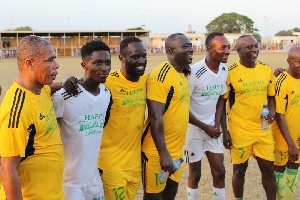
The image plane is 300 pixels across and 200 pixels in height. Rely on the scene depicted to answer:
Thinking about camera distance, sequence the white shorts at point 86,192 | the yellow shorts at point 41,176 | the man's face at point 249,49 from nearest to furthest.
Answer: the yellow shorts at point 41,176 → the white shorts at point 86,192 → the man's face at point 249,49

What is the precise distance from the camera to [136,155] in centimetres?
393

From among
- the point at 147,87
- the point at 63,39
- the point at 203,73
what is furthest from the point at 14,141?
the point at 63,39

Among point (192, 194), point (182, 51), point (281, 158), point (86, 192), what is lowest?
point (192, 194)

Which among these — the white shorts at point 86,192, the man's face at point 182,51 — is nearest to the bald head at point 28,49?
the white shorts at point 86,192

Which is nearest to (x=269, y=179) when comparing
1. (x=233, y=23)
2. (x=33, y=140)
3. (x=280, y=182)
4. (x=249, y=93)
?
(x=280, y=182)

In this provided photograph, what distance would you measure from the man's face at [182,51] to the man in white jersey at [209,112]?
44cm

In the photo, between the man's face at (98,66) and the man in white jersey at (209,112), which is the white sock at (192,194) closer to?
the man in white jersey at (209,112)

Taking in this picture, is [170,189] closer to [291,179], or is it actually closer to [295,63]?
[291,179]

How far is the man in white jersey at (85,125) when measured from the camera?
333 cm

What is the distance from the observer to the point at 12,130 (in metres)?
2.50

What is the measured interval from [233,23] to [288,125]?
96.1m

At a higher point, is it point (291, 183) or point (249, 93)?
point (249, 93)

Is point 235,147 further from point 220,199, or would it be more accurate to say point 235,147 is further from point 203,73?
point 203,73

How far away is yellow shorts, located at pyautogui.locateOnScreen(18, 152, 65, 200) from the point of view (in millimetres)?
2732
